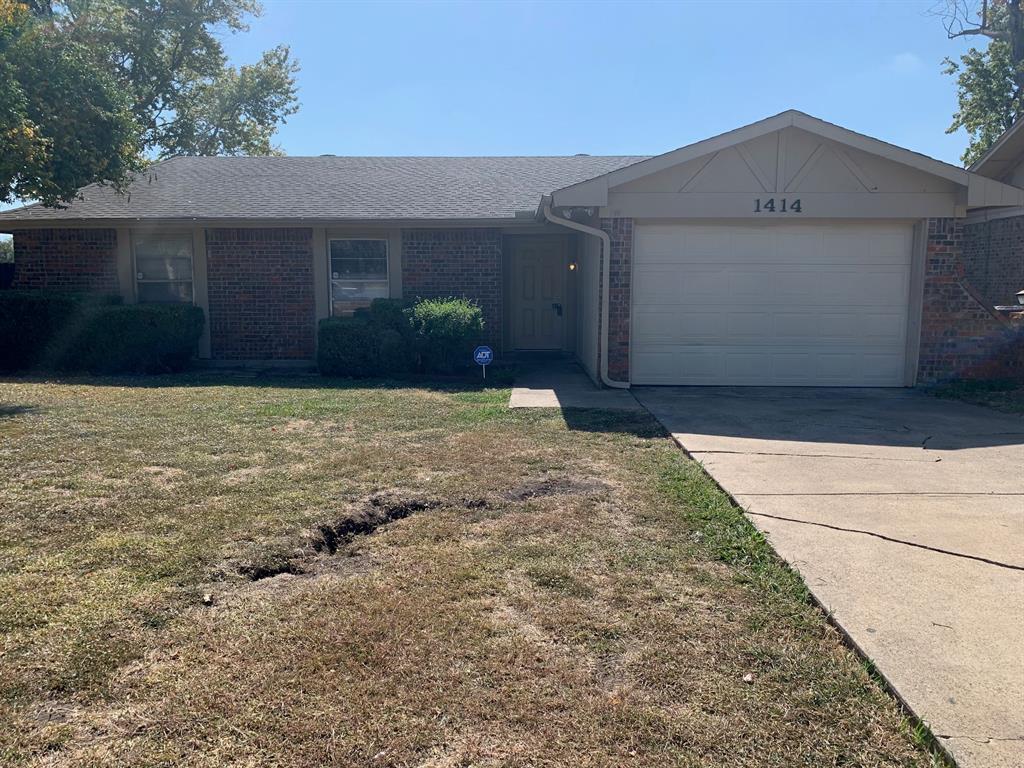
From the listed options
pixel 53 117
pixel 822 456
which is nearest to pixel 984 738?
pixel 822 456

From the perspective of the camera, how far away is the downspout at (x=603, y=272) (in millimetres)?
10234

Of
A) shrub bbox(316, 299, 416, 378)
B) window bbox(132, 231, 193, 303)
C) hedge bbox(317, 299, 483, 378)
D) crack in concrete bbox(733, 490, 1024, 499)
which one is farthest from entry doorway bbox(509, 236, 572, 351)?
crack in concrete bbox(733, 490, 1024, 499)

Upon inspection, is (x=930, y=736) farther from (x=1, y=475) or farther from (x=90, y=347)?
(x=90, y=347)

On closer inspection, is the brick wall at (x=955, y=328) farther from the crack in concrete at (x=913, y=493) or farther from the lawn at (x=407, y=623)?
the lawn at (x=407, y=623)

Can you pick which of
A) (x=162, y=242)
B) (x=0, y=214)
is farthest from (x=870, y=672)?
(x=0, y=214)

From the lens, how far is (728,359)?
1069 cm

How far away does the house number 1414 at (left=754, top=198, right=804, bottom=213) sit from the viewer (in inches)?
398

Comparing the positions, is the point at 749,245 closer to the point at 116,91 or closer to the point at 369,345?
the point at 369,345

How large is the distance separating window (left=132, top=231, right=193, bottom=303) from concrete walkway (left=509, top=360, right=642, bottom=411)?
6.21 meters

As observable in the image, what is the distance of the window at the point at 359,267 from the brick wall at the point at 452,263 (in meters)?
0.40

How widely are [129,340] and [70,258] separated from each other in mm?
2600

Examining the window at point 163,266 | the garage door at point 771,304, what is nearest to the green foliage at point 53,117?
the window at point 163,266

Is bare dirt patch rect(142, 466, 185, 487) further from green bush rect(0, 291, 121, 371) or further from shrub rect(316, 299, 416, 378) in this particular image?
green bush rect(0, 291, 121, 371)

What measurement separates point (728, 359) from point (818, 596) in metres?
7.40
